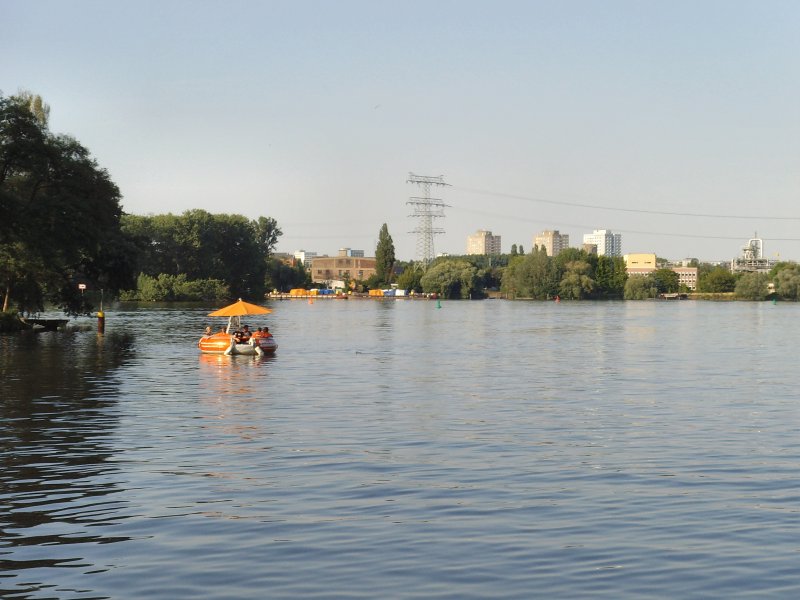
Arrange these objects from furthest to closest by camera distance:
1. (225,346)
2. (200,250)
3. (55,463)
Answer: (200,250)
(225,346)
(55,463)

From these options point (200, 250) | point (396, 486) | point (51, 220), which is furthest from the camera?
point (200, 250)

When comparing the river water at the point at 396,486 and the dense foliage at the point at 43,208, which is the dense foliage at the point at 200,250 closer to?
the dense foliage at the point at 43,208

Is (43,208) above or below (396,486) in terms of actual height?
above

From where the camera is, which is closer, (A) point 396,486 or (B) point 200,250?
(A) point 396,486

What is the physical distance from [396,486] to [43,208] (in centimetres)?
5175

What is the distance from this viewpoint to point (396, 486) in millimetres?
19344

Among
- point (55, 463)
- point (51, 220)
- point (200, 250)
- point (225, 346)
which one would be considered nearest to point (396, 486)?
point (55, 463)

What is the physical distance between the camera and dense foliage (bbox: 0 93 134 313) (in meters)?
64.0

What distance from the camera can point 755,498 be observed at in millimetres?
18406

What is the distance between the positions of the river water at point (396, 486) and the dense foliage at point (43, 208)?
22242 millimetres

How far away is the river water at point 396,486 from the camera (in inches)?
525

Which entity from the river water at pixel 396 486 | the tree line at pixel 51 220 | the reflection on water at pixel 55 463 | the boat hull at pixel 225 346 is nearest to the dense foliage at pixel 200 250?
the tree line at pixel 51 220

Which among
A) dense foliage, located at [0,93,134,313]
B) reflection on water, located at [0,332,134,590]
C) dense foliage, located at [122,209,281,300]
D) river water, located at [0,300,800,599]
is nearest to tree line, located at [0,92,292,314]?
dense foliage, located at [0,93,134,313]

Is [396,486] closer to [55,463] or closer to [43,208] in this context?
[55,463]
